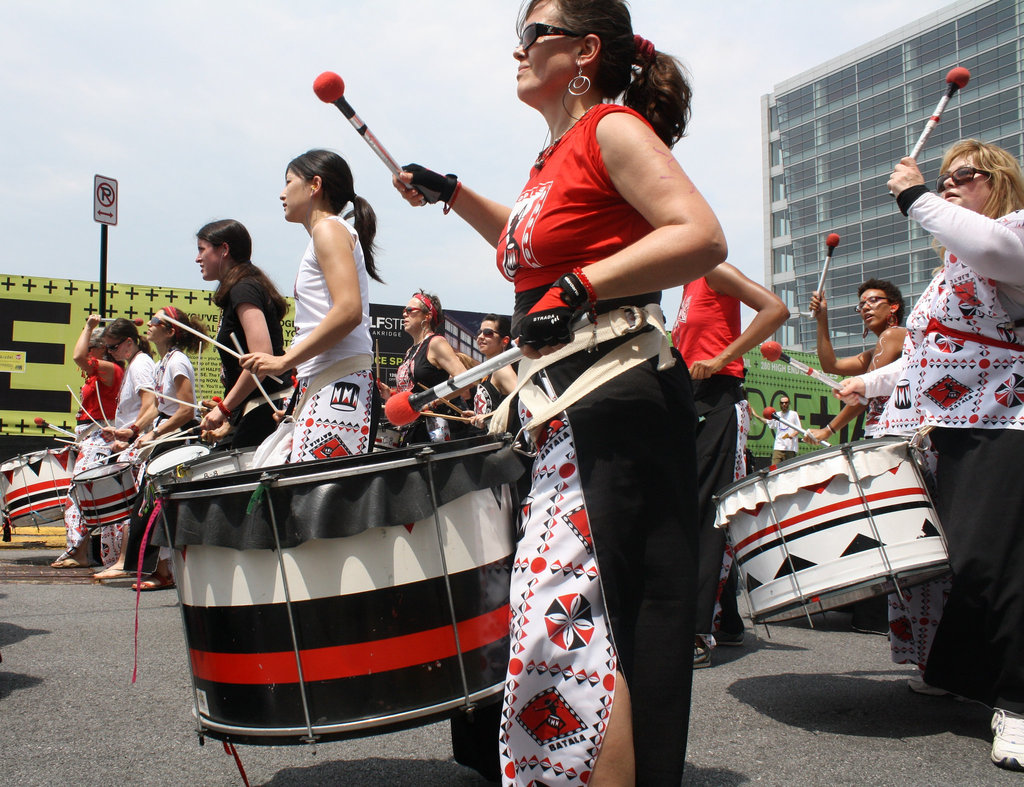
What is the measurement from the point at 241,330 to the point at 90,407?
4.35 metres

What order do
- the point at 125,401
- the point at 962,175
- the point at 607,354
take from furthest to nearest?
1. the point at 125,401
2. the point at 962,175
3. the point at 607,354

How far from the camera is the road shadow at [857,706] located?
3004mm

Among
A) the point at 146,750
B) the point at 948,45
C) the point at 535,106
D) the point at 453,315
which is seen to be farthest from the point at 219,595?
the point at 948,45

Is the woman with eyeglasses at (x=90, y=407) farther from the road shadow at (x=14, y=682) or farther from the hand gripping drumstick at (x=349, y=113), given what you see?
the hand gripping drumstick at (x=349, y=113)

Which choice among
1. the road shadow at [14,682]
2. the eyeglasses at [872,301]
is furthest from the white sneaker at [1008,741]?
the road shadow at [14,682]

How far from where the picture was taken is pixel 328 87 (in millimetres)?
2455

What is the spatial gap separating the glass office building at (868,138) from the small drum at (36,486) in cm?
4366

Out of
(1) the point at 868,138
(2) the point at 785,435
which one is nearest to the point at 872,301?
(2) the point at 785,435

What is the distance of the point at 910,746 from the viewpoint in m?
2.80

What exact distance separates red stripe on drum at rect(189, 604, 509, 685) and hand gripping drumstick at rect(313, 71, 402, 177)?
1331mm

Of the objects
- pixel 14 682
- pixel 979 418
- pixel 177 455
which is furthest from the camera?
pixel 177 455

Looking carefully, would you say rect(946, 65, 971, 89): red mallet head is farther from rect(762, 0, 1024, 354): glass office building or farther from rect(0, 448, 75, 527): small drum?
rect(762, 0, 1024, 354): glass office building

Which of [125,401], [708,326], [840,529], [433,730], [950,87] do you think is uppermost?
[950,87]

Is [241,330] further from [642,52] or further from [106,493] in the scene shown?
[106,493]
